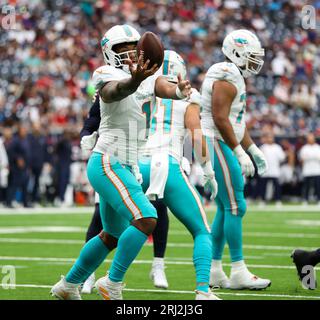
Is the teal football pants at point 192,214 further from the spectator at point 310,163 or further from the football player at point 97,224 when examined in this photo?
the spectator at point 310,163

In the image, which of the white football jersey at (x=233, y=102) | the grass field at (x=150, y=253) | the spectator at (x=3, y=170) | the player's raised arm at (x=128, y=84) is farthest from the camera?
the spectator at (x=3, y=170)

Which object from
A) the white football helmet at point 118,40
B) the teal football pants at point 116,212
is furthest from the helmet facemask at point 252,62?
the teal football pants at point 116,212

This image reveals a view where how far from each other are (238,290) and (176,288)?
50cm

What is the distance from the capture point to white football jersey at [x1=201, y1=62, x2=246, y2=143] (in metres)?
7.89

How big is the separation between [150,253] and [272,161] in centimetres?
1148

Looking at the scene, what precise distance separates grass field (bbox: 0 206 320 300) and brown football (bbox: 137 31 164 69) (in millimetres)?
1995

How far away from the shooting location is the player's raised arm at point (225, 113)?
25.5 feet

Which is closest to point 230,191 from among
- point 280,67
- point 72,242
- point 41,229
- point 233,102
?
point 233,102

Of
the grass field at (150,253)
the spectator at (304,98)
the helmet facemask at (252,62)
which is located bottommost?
the grass field at (150,253)

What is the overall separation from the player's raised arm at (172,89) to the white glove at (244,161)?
4.53 feet

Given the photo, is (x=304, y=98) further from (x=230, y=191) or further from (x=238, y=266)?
(x=238, y=266)

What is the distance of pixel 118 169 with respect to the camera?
6.36m

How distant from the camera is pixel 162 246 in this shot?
8062mm
